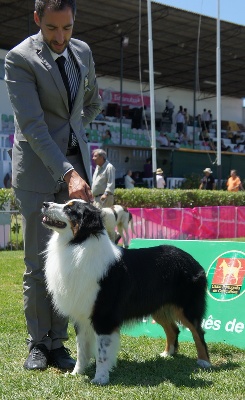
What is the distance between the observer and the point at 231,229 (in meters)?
16.8

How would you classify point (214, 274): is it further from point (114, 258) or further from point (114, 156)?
point (114, 156)

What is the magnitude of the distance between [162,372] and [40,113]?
207cm

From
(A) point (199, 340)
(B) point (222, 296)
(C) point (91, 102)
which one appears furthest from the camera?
(B) point (222, 296)

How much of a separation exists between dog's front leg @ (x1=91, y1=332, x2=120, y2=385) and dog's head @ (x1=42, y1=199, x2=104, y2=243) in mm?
738

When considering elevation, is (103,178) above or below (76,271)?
above

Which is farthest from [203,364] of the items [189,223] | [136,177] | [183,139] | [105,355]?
[183,139]

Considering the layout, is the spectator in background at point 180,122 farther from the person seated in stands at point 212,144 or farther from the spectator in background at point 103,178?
the spectator in background at point 103,178

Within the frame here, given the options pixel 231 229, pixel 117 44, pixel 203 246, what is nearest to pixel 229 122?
pixel 117 44

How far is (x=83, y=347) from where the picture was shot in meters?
4.09

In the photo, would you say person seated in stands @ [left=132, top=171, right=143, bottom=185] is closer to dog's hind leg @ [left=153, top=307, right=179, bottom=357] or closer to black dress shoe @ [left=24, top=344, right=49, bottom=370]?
dog's hind leg @ [left=153, top=307, right=179, bottom=357]

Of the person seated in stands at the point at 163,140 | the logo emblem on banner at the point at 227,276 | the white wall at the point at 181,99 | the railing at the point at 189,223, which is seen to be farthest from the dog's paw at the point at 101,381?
the white wall at the point at 181,99

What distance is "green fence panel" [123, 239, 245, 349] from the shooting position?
4.97m

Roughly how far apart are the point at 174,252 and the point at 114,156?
2341 centimetres

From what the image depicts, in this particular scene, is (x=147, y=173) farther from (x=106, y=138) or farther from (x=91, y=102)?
(x=91, y=102)
